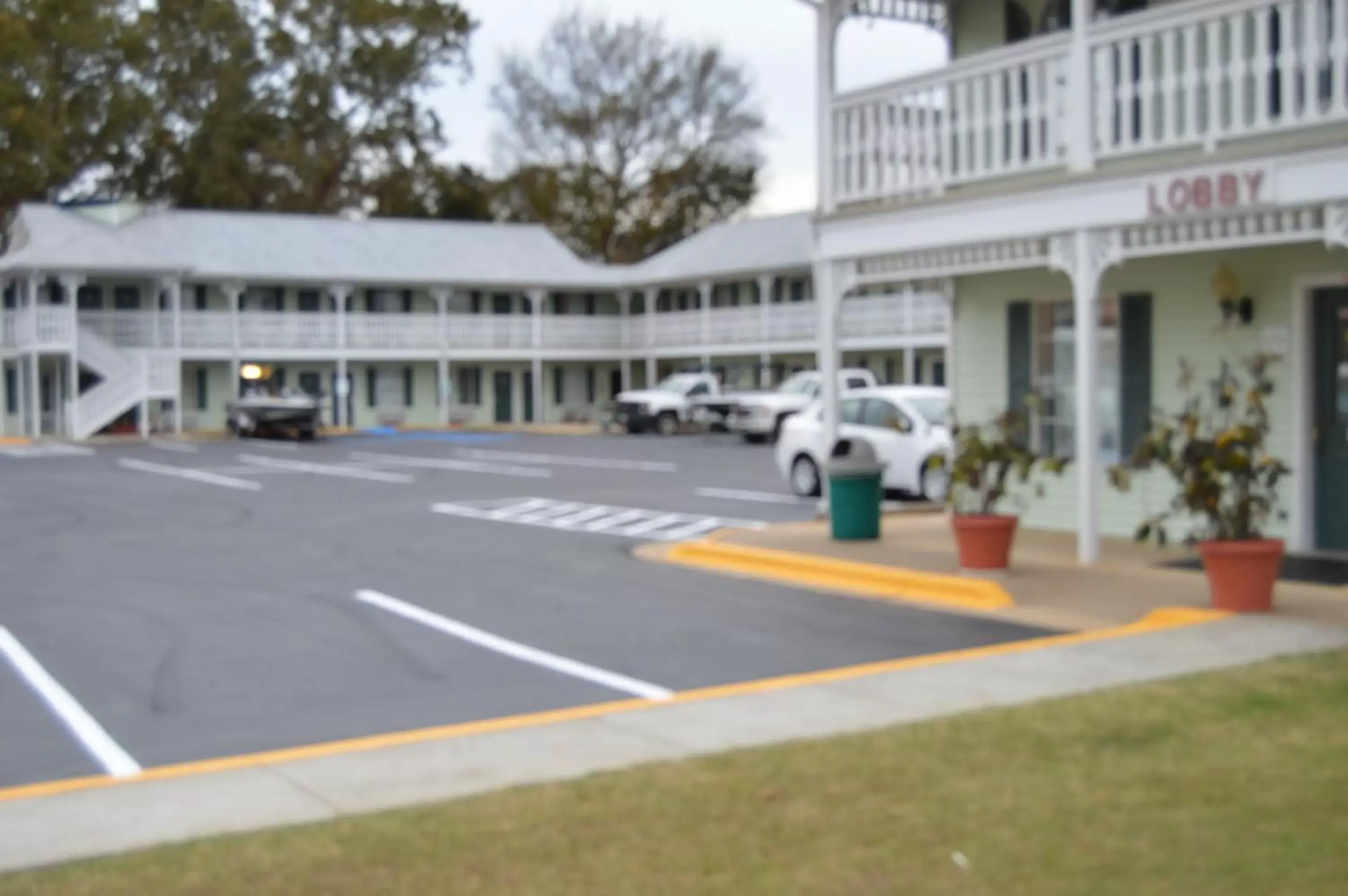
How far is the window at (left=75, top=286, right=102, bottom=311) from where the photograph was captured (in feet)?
162

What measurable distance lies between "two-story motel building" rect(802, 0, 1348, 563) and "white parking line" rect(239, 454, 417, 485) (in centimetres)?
1293

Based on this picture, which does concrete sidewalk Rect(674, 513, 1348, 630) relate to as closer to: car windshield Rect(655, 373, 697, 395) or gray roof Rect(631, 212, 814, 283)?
car windshield Rect(655, 373, 697, 395)

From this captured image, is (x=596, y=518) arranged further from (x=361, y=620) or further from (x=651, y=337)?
(x=651, y=337)

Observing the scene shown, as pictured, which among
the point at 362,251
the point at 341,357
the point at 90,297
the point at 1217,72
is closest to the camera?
the point at 1217,72

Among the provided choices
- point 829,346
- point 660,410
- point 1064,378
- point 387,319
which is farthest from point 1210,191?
point 387,319

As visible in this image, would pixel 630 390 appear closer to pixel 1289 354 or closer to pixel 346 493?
pixel 346 493

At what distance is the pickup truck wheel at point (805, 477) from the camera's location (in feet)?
77.6

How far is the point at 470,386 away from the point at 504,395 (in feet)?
4.85

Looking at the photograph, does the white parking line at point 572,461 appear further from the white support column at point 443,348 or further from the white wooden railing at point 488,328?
the white support column at point 443,348

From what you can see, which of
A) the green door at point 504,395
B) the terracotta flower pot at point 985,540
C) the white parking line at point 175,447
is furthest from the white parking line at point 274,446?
the terracotta flower pot at point 985,540

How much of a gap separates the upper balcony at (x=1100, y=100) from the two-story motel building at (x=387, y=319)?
1146 inches

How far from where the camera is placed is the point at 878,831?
6504 mm

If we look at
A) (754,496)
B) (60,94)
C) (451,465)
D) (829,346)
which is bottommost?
(754,496)

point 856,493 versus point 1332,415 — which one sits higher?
point 1332,415
